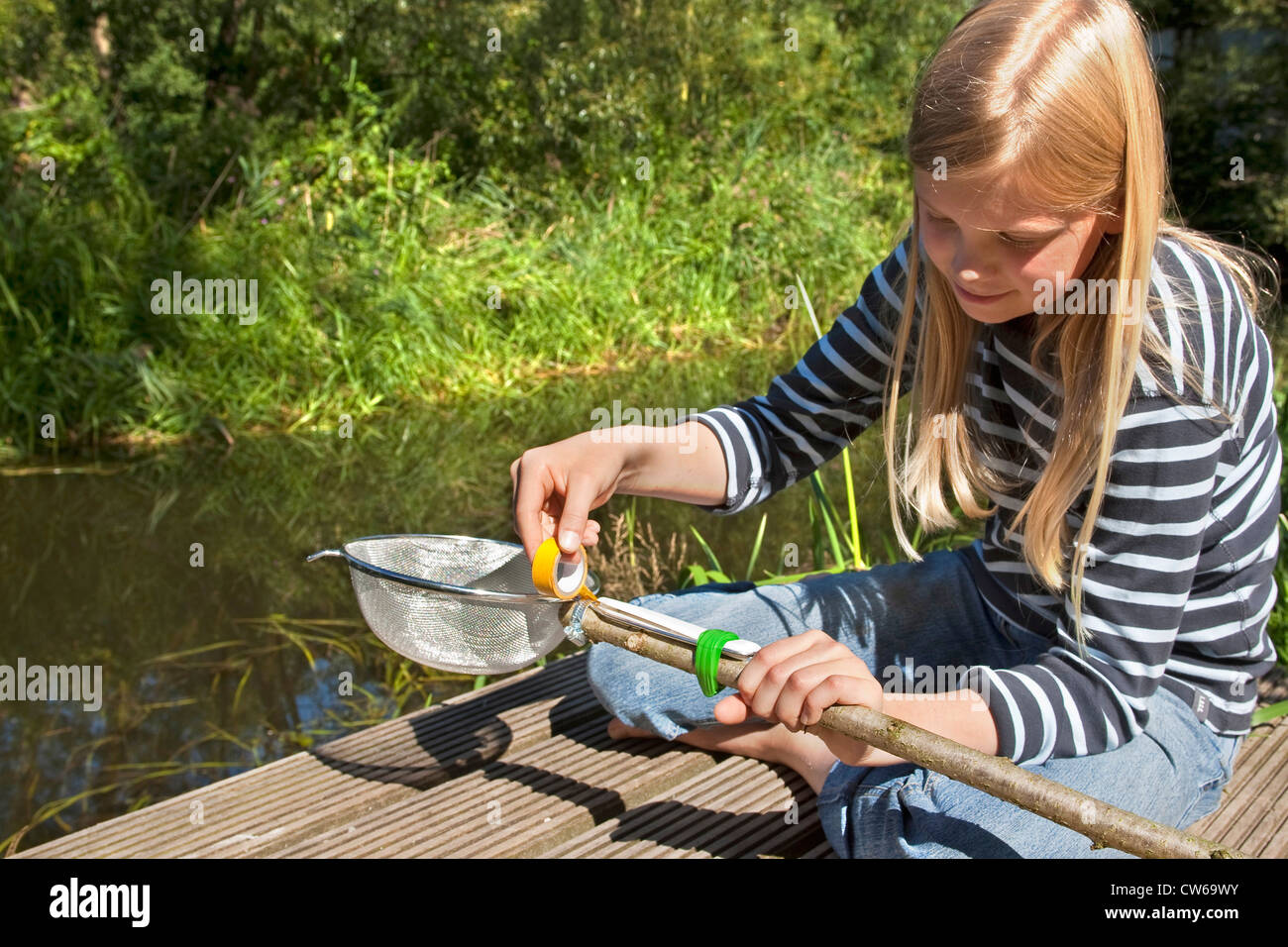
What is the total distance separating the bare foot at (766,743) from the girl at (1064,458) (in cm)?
1

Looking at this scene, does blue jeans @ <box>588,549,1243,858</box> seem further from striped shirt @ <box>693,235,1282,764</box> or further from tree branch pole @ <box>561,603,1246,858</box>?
tree branch pole @ <box>561,603,1246,858</box>

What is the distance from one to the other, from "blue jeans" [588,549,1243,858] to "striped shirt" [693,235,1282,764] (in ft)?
0.19

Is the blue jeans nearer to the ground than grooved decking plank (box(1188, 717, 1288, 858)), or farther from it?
farther from it

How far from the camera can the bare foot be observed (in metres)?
1.94

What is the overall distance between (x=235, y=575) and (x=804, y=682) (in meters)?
2.97

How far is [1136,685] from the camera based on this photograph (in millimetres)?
1583

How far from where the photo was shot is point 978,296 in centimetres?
165

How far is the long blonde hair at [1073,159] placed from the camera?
1522mm

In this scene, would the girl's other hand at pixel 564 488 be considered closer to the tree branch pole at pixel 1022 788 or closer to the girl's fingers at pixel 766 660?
the girl's fingers at pixel 766 660

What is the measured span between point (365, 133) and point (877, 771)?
6525mm

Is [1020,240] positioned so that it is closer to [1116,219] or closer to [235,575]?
[1116,219]

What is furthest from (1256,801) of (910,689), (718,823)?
(718,823)

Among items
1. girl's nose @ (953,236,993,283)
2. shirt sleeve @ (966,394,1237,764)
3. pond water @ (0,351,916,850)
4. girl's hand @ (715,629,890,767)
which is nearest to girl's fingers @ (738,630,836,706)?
girl's hand @ (715,629,890,767)

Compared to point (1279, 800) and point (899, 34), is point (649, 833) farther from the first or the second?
point (899, 34)
